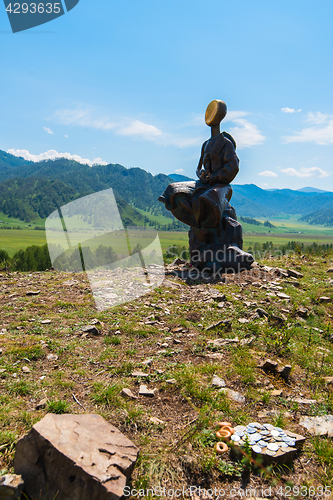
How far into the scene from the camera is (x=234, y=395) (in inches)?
154

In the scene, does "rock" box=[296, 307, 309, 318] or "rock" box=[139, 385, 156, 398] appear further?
"rock" box=[296, 307, 309, 318]

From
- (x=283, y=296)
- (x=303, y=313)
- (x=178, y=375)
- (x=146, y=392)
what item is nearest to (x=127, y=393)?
(x=146, y=392)

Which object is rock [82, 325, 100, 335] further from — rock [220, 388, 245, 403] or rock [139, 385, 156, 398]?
rock [220, 388, 245, 403]

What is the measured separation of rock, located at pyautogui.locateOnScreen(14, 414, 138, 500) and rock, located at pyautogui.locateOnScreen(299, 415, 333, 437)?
6.64 feet

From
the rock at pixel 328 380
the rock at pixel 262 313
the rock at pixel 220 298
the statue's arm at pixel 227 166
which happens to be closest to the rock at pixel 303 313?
the rock at pixel 262 313

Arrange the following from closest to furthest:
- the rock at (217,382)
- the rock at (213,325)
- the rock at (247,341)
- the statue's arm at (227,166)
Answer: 1. the rock at (217,382)
2. the rock at (247,341)
3. the rock at (213,325)
4. the statue's arm at (227,166)

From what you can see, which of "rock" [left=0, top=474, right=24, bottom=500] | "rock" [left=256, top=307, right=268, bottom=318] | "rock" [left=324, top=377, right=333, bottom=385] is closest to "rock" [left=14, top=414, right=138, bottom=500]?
"rock" [left=0, top=474, right=24, bottom=500]

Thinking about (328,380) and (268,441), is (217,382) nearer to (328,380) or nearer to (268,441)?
(268,441)

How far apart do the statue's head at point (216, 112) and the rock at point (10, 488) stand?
13604mm

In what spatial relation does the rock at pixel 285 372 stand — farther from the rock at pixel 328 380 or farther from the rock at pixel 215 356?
the rock at pixel 215 356

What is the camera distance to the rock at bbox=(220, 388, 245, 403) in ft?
12.6

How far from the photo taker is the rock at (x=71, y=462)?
2.29m

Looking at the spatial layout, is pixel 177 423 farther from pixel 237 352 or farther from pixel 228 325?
pixel 228 325

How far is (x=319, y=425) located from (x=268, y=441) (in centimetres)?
83
